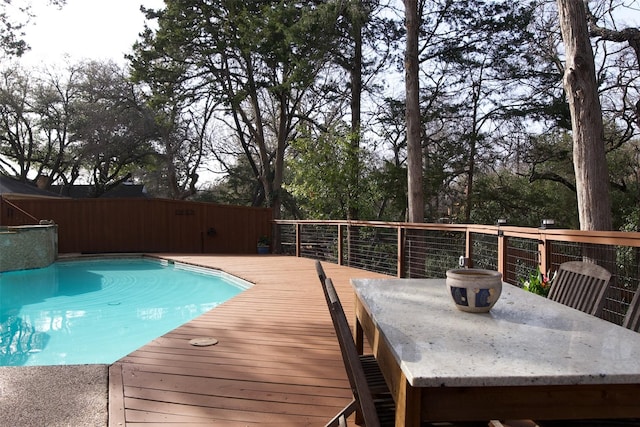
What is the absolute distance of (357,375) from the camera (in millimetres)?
982

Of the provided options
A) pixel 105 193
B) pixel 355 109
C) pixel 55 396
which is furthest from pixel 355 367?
pixel 105 193

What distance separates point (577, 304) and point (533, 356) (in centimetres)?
108

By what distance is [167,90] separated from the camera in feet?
43.0

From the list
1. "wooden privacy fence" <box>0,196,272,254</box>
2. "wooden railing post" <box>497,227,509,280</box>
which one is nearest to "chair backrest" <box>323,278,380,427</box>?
"wooden railing post" <box>497,227,509,280</box>

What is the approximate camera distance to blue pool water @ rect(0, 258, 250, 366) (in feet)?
14.9

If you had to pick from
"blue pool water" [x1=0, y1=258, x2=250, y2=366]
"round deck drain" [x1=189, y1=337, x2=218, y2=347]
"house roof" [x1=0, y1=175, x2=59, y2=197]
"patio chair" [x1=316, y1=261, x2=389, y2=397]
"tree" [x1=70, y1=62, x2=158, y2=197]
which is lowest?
"blue pool water" [x1=0, y1=258, x2=250, y2=366]

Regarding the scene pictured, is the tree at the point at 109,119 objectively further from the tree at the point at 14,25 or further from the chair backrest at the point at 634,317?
the chair backrest at the point at 634,317

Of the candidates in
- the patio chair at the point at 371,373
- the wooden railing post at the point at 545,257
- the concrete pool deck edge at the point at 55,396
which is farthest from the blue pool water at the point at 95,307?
the wooden railing post at the point at 545,257

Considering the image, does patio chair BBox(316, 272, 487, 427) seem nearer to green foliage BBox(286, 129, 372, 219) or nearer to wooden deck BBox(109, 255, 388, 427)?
wooden deck BBox(109, 255, 388, 427)

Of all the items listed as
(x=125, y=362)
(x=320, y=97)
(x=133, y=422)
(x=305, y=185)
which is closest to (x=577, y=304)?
(x=133, y=422)

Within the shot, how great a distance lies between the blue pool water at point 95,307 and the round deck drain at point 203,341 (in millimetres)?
1465

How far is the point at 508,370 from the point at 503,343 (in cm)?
21

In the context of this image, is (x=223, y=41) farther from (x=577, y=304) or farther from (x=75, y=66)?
(x=577, y=304)

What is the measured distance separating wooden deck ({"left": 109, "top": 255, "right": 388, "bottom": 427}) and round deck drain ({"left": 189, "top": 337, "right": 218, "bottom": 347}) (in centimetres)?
5
